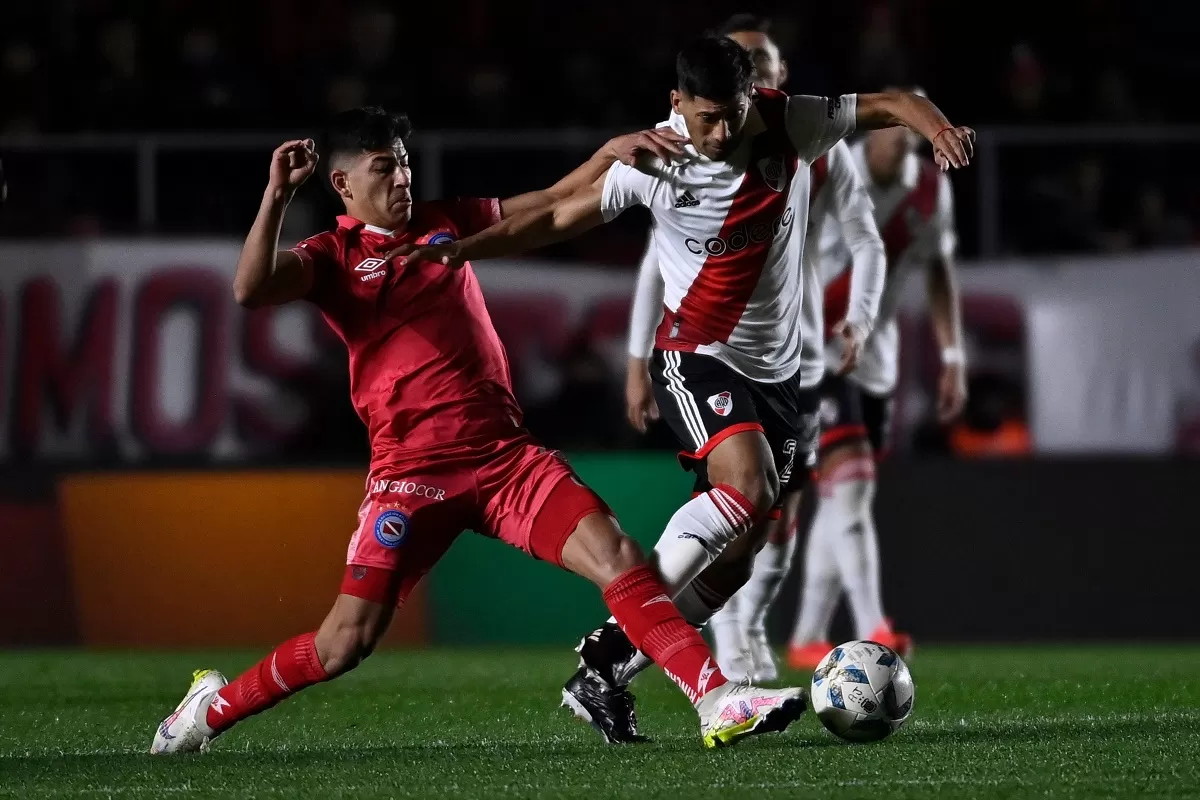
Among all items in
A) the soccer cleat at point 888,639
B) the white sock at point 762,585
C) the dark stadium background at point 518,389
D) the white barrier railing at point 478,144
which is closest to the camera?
the white sock at point 762,585

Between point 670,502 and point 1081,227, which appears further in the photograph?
point 1081,227

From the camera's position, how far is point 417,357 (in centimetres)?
524

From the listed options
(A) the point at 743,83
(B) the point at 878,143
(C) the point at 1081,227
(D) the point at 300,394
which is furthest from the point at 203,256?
(A) the point at 743,83

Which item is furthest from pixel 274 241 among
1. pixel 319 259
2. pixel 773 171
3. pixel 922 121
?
Answer: pixel 922 121

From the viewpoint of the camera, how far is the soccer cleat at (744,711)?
14.3 ft

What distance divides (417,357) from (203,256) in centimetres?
555

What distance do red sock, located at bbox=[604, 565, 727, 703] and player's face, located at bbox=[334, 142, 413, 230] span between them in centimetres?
122

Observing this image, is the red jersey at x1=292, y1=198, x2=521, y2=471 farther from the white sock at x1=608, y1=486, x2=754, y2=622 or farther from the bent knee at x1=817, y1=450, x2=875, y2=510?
the bent knee at x1=817, y1=450, x2=875, y2=510

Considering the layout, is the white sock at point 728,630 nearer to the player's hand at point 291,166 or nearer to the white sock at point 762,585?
the white sock at point 762,585

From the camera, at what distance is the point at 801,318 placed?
652cm

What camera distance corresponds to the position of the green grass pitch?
4168 millimetres

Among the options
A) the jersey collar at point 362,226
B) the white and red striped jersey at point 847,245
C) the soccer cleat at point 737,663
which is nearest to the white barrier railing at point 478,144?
the white and red striped jersey at point 847,245

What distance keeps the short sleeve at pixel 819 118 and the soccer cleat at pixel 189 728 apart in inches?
87.3

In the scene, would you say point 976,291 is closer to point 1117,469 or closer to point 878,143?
point 1117,469
